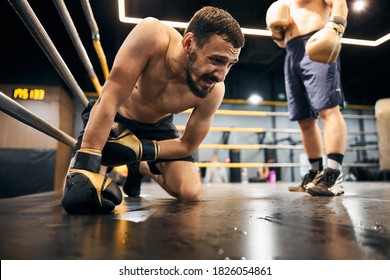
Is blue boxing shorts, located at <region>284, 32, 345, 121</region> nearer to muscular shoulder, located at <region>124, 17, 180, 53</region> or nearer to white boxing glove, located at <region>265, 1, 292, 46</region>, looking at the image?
white boxing glove, located at <region>265, 1, 292, 46</region>

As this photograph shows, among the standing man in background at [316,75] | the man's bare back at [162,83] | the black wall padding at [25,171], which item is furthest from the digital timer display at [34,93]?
the standing man in background at [316,75]

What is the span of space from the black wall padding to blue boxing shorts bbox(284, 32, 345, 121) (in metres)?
4.38

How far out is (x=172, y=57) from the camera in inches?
39.0

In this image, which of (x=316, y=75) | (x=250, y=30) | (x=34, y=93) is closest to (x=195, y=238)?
(x=316, y=75)

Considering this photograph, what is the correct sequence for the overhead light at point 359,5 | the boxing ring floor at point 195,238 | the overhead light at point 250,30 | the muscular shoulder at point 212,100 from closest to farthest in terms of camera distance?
1. the boxing ring floor at point 195,238
2. the muscular shoulder at point 212,100
3. the overhead light at point 359,5
4. the overhead light at point 250,30

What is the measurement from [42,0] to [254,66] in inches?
176

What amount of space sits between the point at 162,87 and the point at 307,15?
41.1 inches

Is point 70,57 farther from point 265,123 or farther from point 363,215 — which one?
point 363,215

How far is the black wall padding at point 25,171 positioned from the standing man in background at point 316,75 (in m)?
4.37

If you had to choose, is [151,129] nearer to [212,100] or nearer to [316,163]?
[212,100]

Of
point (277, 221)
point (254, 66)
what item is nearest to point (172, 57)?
point (277, 221)

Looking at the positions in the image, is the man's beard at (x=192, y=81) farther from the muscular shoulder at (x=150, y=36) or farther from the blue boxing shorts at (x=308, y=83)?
the blue boxing shorts at (x=308, y=83)

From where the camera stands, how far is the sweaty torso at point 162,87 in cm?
100

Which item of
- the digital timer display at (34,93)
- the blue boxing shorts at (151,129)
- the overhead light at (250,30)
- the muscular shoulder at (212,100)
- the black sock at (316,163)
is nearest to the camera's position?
the muscular shoulder at (212,100)
